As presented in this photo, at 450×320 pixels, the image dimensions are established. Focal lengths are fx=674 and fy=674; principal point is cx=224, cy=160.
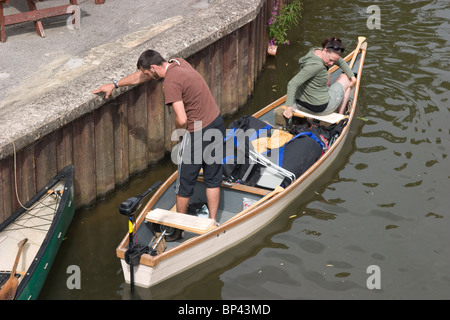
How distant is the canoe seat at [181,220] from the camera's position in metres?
7.62

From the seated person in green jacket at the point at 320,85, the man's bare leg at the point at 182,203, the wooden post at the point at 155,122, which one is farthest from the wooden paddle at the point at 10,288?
the seated person in green jacket at the point at 320,85

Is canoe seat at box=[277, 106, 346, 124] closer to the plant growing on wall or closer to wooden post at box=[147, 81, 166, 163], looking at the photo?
wooden post at box=[147, 81, 166, 163]

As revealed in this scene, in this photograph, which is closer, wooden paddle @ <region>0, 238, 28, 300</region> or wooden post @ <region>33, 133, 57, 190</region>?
wooden paddle @ <region>0, 238, 28, 300</region>

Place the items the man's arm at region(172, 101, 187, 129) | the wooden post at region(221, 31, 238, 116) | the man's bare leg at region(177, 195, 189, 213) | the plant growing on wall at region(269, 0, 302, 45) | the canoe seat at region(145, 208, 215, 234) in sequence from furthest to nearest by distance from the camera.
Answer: the plant growing on wall at region(269, 0, 302, 45) → the wooden post at region(221, 31, 238, 116) → the man's bare leg at region(177, 195, 189, 213) → the canoe seat at region(145, 208, 215, 234) → the man's arm at region(172, 101, 187, 129)

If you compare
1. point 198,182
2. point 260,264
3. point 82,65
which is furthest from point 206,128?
point 82,65

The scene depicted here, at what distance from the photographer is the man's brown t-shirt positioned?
728 cm

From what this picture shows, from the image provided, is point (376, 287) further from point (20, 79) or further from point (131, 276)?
point (20, 79)

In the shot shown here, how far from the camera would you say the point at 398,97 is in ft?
38.4

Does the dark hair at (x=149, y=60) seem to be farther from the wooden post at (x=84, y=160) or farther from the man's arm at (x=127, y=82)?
the wooden post at (x=84, y=160)


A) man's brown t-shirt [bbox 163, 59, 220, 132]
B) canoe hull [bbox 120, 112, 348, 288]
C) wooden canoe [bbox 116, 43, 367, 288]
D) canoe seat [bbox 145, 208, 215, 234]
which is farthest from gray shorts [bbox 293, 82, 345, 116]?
canoe seat [bbox 145, 208, 215, 234]

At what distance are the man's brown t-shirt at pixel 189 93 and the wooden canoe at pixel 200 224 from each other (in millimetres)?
1109

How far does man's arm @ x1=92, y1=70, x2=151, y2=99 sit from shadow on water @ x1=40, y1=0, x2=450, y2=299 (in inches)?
63.0

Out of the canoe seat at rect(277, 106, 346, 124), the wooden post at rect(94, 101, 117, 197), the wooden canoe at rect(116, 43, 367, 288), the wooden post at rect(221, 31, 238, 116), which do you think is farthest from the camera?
the wooden post at rect(221, 31, 238, 116)

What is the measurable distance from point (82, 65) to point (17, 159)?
204cm
